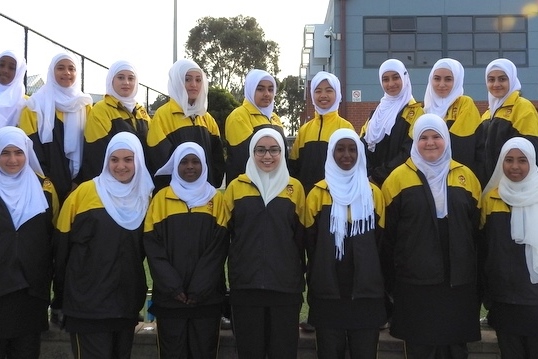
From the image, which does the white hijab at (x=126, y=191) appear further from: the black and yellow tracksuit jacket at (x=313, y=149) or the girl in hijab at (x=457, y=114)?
the girl in hijab at (x=457, y=114)

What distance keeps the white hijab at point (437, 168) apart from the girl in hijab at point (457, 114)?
809mm

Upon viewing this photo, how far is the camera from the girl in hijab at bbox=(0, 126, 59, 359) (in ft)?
14.9

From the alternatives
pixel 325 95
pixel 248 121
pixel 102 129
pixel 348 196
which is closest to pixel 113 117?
pixel 102 129

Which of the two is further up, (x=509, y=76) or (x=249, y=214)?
(x=509, y=76)

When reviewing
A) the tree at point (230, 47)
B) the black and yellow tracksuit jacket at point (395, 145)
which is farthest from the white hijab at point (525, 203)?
the tree at point (230, 47)

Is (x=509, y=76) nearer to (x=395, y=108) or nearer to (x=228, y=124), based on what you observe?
(x=395, y=108)

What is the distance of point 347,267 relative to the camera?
15.1ft

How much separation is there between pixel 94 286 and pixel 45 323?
0.60m

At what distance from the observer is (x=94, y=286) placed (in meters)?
4.55

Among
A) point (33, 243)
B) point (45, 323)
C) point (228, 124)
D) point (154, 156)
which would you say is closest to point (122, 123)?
point (154, 156)

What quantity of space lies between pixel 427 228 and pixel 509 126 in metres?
1.69

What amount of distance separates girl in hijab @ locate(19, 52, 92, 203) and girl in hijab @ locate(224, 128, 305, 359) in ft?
5.43

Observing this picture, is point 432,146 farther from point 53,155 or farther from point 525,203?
point 53,155

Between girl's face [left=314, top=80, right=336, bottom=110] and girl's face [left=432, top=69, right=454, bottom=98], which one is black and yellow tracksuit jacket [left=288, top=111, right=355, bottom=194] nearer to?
girl's face [left=314, top=80, right=336, bottom=110]
